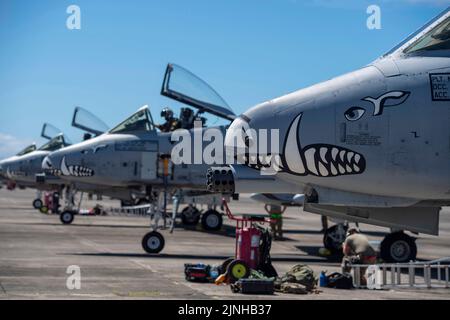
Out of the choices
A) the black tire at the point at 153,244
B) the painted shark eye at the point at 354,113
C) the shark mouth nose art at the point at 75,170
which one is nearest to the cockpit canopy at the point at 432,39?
the painted shark eye at the point at 354,113

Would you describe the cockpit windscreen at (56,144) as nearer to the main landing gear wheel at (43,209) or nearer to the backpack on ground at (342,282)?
the main landing gear wheel at (43,209)

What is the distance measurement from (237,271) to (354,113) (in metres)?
4.32

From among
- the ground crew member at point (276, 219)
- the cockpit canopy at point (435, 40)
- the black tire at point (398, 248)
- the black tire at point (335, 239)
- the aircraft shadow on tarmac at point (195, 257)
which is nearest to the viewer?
the cockpit canopy at point (435, 40)

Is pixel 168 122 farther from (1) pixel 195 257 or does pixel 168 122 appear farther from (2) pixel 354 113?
(2) pixel 354 113

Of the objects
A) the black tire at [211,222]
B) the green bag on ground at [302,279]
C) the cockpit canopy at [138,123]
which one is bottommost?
the green bag on ground at [302,279]

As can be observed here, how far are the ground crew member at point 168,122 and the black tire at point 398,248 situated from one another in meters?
8.89

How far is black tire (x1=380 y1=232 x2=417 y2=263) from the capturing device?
51.6ft

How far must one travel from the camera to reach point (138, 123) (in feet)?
75.5

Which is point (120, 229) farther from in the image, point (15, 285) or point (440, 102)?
point (440, 102)

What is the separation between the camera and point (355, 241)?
13.2 m

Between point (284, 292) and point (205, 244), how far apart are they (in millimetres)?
10058

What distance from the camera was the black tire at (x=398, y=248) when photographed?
15727 mm

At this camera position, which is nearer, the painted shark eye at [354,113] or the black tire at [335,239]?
the painted shark eye at [354,113]

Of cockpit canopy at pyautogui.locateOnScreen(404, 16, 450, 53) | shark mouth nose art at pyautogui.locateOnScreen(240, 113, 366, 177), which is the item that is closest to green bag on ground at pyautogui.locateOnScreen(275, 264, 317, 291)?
shark mouth nose art at pyautogui.locateOnScreen(240, 113, 366, 177)
